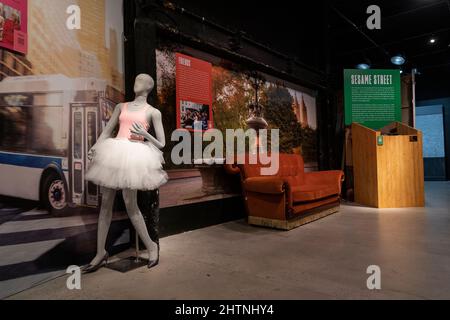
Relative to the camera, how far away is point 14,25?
2.14 m

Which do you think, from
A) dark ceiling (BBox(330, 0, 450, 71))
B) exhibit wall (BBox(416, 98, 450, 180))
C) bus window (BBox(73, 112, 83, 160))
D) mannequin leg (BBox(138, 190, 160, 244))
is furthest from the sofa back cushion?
exhibit wall (BBox(416, 98, 450, 180))

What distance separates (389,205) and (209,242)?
367 centimetres

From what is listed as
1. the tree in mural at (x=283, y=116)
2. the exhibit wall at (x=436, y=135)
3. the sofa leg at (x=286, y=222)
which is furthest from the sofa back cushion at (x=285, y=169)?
the exhibit wall at (x=436, y=135)

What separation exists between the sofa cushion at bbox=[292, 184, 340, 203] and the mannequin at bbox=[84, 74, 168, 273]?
6.77ft

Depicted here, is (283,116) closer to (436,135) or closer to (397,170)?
(397,170)

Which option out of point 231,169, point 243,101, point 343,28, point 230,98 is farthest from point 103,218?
point 343,28

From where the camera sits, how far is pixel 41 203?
92.7 inches

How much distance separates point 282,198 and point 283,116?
7.16 feet

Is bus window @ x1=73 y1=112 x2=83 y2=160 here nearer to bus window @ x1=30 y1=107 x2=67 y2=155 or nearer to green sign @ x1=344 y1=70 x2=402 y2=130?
bus window @ x1=30 y1=107 x2=67 y2=155

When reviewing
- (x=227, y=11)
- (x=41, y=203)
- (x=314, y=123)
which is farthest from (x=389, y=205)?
(x=41, y=203)

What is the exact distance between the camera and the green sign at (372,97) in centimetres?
616

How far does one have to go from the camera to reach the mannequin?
7.41 ft

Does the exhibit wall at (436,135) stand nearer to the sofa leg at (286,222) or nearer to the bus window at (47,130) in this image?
the sofa leg at (286,222)
